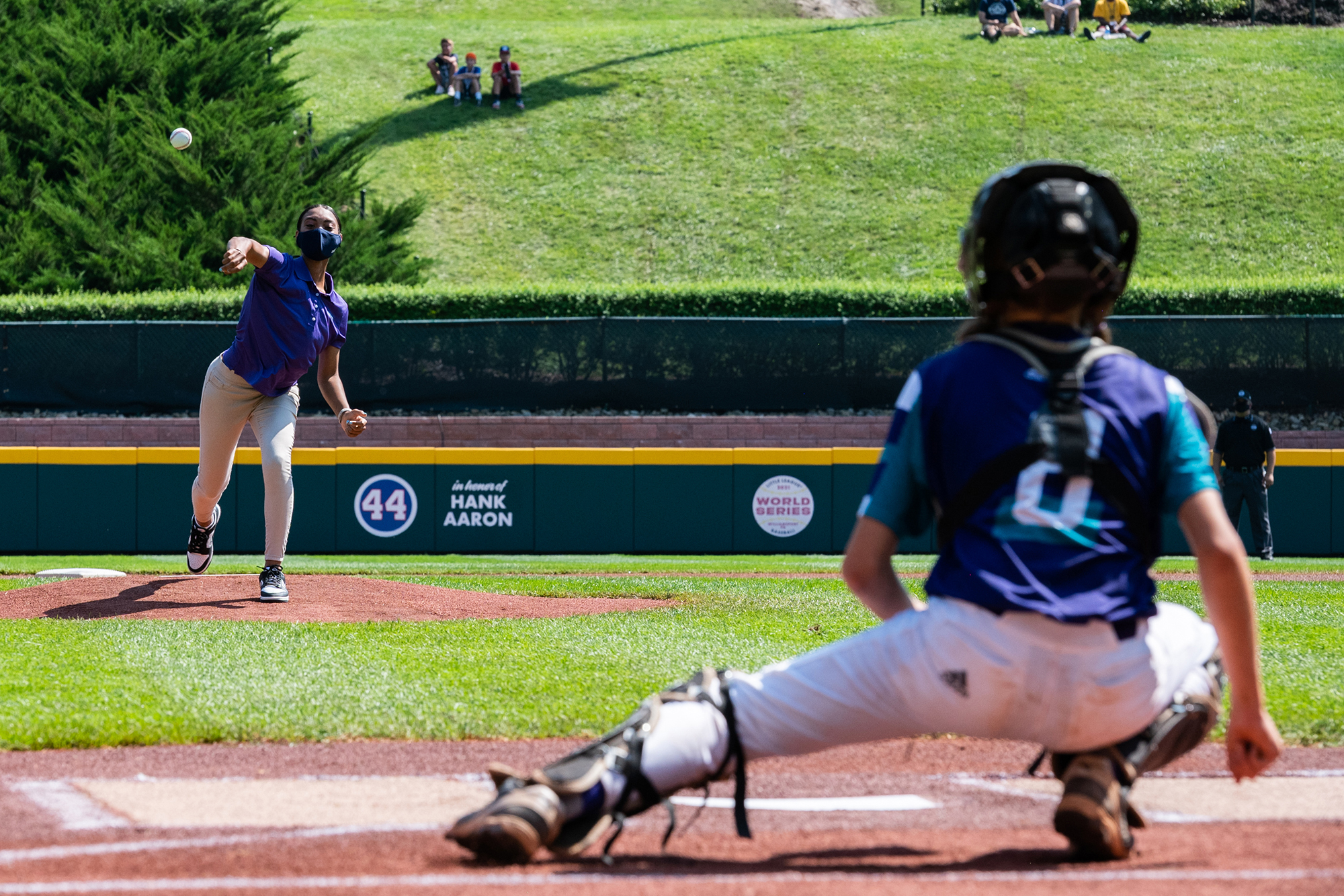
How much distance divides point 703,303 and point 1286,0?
33.0 metres

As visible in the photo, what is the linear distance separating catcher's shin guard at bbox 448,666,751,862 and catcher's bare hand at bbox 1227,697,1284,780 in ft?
3.22

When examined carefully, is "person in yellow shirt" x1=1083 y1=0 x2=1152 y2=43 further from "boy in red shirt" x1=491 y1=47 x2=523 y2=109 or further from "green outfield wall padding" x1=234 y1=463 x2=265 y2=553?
"green outfield wall padding" x1=234 y1=463 x2=265 y2=553

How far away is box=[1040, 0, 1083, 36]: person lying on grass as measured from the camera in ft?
127

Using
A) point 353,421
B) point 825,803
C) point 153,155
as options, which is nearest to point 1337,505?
point 353,421

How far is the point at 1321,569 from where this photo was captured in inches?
543

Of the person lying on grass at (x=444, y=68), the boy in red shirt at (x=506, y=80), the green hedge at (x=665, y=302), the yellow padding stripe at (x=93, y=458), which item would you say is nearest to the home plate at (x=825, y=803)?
the yellow padding stripe at (x=93, y=458)

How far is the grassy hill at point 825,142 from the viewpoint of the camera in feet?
93.1

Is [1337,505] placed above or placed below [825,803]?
below

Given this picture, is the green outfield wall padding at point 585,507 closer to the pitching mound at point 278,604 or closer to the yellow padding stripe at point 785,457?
the yellow padding stripe at point 785,457

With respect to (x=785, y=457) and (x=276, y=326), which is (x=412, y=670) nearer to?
(x=276, y=326)

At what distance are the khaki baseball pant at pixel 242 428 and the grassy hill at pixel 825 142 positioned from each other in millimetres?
18648

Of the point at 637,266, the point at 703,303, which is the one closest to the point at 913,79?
the point at 637,266

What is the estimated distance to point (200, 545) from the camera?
820cm

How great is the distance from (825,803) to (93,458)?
46.5ft
